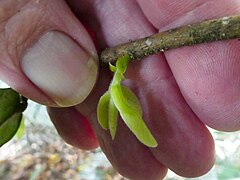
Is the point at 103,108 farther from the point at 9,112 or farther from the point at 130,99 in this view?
the point at 9,112

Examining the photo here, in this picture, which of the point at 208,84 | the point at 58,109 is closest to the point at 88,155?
the point at 58,109

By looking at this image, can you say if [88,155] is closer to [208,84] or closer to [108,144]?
[108,144]

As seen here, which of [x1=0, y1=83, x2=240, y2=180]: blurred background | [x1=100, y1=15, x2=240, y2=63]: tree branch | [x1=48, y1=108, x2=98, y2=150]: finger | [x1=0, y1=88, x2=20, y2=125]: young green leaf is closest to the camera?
[x1=100, y1=15, x2=240, y2=63]: tree branch

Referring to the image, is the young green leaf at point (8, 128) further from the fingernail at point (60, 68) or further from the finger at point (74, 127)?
the finger at point (74, 127)

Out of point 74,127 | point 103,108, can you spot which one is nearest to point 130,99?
point 103,108

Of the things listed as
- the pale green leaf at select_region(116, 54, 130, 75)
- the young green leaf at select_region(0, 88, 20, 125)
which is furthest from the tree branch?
the young green leaf at select_region(0, 88, 20, 125)

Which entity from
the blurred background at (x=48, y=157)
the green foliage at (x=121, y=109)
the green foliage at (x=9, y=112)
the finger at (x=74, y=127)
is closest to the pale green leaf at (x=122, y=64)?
the green foliage at (x=121, y=109)

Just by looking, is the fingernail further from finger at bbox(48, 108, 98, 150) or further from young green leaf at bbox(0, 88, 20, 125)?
finger at bbox(48, 108, 98, 150)
